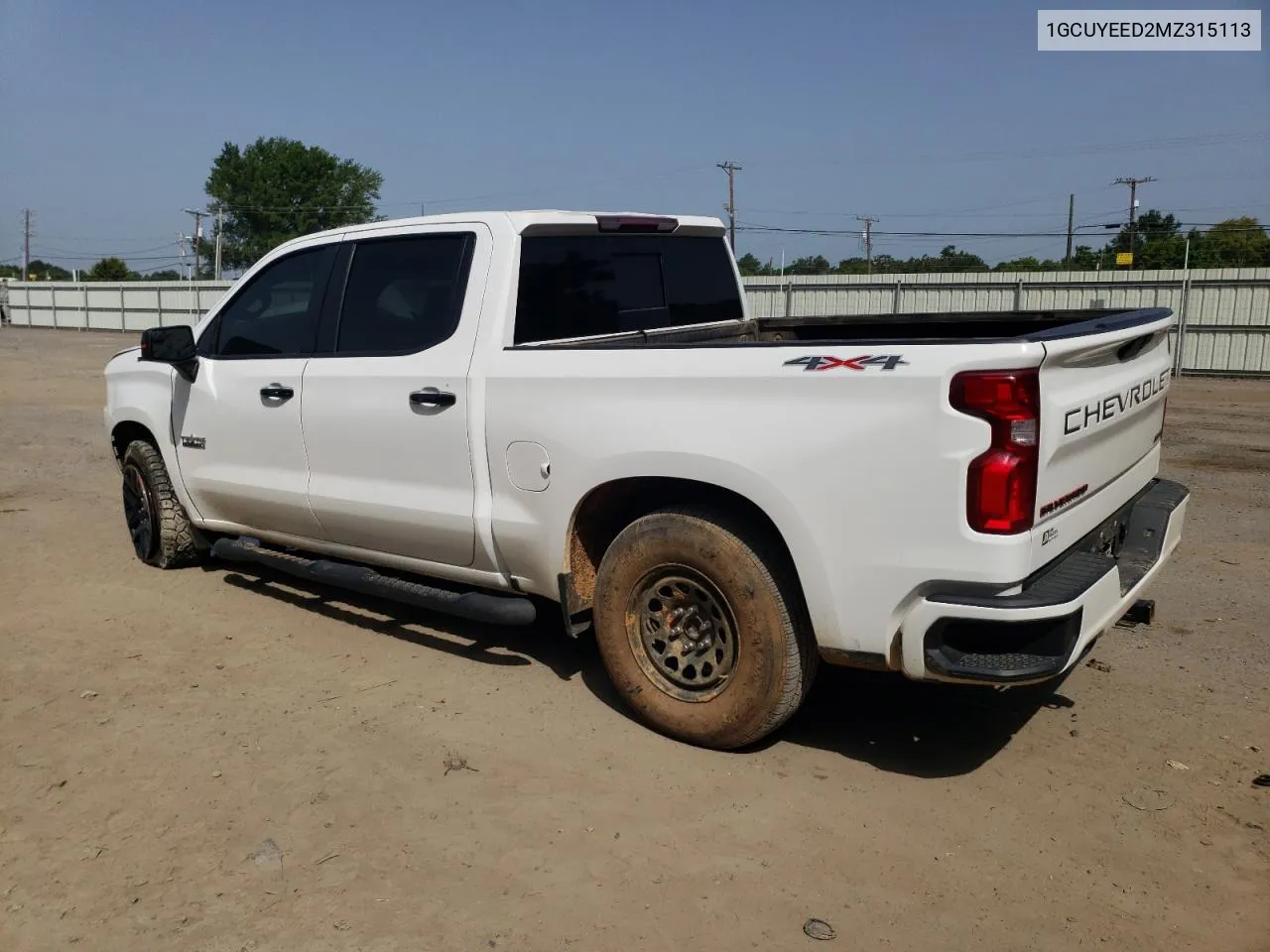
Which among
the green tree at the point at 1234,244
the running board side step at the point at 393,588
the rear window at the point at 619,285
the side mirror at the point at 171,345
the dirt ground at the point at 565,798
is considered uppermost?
the green tree at the point at 1234,244

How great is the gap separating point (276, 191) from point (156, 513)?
81.0 metres

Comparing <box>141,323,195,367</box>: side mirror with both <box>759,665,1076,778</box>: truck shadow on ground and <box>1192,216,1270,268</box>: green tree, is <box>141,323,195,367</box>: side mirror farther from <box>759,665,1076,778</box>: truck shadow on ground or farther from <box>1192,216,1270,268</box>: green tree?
<box>1192,216,1270,268</box>: green tree

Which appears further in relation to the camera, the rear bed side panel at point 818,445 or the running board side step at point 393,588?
the running board side step at point 393,588

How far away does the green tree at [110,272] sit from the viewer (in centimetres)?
7212

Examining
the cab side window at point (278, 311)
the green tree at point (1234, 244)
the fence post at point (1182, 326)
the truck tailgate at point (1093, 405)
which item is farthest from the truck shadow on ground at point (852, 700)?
the green tree at point (1234, 244)

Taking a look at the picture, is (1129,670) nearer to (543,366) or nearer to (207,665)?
(543,366)

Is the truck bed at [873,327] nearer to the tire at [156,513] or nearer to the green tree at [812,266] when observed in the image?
the tire at [156,513]

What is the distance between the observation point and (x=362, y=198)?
279 ft

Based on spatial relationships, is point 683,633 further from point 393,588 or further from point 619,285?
point 619,285

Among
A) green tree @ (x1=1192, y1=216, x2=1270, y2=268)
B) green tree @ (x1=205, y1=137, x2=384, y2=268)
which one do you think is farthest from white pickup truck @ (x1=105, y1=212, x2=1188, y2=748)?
green tree @ (x1=205, y1=137, x2=384, y2=268)

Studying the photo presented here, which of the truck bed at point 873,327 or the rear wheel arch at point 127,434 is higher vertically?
the truck bed at point 873,327

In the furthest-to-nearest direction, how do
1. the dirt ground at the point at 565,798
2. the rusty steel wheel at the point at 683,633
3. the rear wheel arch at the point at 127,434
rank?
1. the rear wheel arch at the point at 127,434
2. the rusty steel wheel at the point at 683,633
3. the dirt ground at the point at 565,798

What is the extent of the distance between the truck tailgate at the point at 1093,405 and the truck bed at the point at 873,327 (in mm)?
273

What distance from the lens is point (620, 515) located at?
441cm
